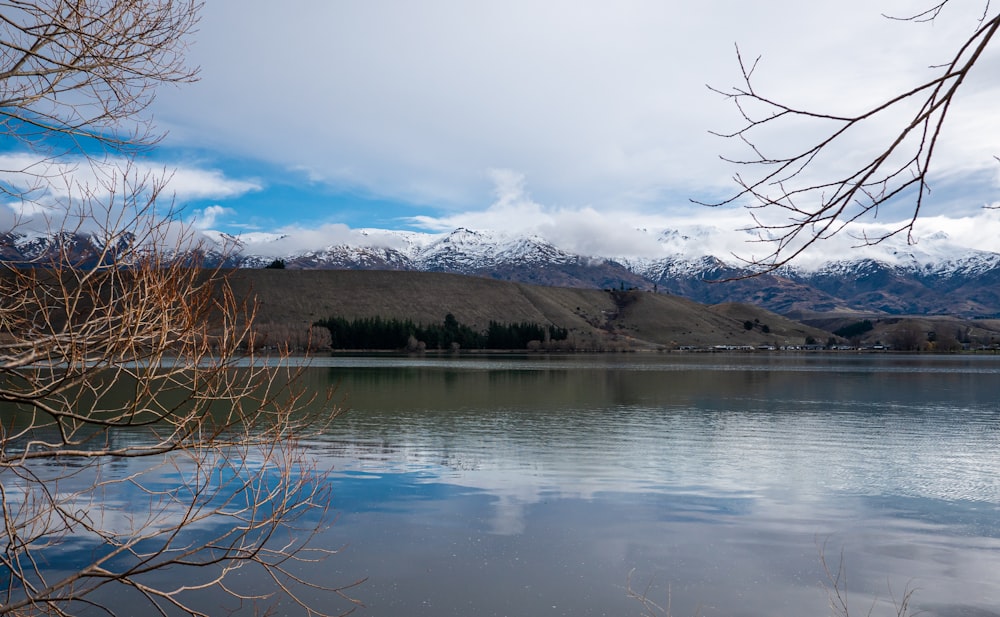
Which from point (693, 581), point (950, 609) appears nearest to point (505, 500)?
point (693, 581)

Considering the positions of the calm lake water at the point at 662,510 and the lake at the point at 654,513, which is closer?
the lake at the point at 654,513

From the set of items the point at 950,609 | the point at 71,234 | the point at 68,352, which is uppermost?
the point at 71,234

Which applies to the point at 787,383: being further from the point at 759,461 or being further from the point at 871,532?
the point at 871,532

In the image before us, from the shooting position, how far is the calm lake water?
13.8 metres

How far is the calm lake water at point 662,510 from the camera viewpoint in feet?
45.4

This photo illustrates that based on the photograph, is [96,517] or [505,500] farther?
[505,500]

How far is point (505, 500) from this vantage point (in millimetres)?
20875

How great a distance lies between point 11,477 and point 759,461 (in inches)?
942

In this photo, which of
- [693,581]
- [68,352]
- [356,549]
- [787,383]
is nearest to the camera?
[68,352]

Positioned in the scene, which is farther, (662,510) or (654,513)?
(662,510)

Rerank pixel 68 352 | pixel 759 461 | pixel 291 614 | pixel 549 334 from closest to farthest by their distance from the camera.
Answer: pixel 68 352 < pixel 291 614 < pixel 759 461 < pixel 549 334

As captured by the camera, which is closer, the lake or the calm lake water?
the lake

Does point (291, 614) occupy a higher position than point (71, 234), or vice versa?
point (71, 234)

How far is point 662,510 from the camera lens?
19.9m
